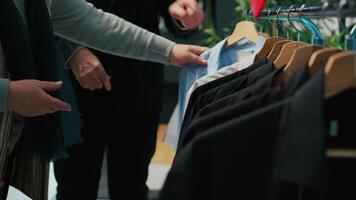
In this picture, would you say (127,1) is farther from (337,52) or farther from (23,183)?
(337,52)

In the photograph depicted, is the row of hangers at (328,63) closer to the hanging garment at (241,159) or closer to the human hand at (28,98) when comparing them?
the hanging garment at (241,159)

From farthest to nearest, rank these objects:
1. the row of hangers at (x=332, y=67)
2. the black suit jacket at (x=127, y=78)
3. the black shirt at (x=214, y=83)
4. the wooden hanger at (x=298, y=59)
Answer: the black suit jacket at (x=127, y=78) → the black shirt at (x=214, y=83) → the wooden hanger at (x=298, y=59) → the row of hangers at (x=332, y=67)

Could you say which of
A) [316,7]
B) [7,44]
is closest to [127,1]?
[7,44]

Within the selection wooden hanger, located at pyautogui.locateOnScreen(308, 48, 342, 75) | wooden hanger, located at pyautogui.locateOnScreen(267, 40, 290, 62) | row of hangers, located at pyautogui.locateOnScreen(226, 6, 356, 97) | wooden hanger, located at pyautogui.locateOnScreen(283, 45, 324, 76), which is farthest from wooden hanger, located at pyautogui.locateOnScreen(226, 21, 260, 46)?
wooden hanger, located at pyautogui.locateOnScreen(308, 48, 342, 75)

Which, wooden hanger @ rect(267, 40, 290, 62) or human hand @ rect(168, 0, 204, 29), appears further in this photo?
human hand @ rect(168, 0, 204, 29)

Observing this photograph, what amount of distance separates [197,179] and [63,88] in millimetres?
715

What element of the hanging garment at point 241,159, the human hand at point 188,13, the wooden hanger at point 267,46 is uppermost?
the human hand at point 188,13

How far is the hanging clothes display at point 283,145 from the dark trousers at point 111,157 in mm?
1054

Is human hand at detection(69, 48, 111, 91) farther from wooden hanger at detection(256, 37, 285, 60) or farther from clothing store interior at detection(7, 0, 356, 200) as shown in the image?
clothing store interior at detection(7, 0, 356, 200)

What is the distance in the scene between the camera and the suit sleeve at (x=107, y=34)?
1.64 meters

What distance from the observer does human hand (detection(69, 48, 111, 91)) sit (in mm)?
1659

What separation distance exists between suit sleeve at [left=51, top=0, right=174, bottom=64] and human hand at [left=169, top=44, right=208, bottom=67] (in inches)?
0.7

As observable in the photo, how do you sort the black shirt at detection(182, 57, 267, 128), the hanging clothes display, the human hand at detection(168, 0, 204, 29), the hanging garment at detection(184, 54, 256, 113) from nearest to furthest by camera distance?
the hanging clothes display → the black shirt at detection(182, 57, 267, 128) → the hanging garment at detection(184, 54, 256, 113) → the human hand at detection(168, 0, 204, 29)

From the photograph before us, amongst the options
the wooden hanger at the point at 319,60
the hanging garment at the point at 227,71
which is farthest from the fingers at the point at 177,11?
the wooden hanger at the point at 319,60
